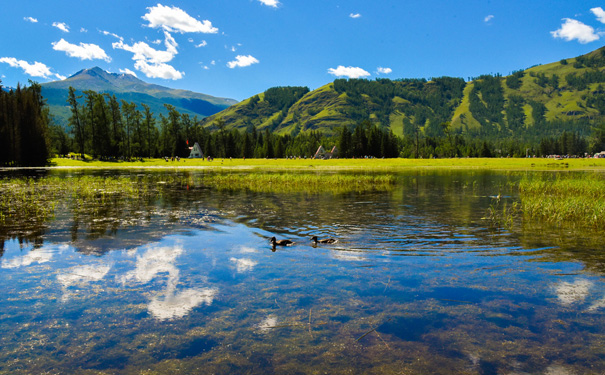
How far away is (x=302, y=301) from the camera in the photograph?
9727 mm

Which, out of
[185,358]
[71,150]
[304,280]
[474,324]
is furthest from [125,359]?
[71,150]

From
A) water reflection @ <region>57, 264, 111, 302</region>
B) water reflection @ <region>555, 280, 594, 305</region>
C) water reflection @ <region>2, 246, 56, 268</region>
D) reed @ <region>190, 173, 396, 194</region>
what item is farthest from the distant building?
water reflection @ <region>555, 280, 594, 305</region>

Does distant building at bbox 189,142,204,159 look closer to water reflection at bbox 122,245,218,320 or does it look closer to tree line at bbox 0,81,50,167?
tree line at bbox 0,81,50,167

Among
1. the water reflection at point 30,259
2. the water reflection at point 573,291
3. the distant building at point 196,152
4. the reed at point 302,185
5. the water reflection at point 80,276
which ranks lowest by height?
the water reflection at point 573,291

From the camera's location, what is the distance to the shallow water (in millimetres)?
7008

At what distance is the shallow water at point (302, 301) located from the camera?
23.0ft

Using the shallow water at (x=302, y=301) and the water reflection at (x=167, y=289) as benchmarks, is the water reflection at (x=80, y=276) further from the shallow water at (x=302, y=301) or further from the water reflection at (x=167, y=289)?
the water reflection at (x=167, y=289)

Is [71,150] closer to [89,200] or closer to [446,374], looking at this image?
[89,200]

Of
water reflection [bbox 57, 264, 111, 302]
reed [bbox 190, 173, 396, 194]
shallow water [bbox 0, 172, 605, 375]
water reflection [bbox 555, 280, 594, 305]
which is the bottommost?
water reflection [bbox 555, 280, 594, 305]

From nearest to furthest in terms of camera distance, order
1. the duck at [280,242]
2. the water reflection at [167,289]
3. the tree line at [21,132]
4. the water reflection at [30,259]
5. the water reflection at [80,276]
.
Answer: the water reflection at [167,289] < the water reflection at [80,276] < the water reflection at [30,259] < the duck at [280,242] < the tree line at [21,132]

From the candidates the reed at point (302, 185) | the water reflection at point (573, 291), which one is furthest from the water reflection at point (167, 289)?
the reed at point (302, 185)

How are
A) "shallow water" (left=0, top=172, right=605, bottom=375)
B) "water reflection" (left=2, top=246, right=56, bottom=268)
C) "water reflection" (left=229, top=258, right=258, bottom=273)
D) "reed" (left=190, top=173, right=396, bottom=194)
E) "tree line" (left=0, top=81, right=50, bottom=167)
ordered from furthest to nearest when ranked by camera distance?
"tree line" (left=0, top=81, right=50, bottom=167)
"reed" (left=190, top=173, right=396, bottom=194)
"water reflection" (left=2, top=246, right=56, bottom=268)
"water reflection" (left=229, top=258, right=258, bottom=273)
"shallow water" (left=0, top=172, right=605, bottom=375)

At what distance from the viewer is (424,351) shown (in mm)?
7199

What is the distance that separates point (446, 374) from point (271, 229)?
1379 centimetres
